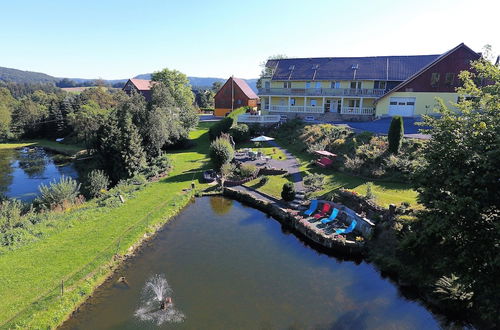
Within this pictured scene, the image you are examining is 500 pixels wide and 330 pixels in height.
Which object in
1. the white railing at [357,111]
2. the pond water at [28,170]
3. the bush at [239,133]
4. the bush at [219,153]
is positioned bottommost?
the pond water at [28,170]

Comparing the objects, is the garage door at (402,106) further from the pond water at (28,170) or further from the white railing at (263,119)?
the pond water at (28,170)

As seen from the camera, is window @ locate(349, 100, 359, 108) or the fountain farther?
window @ locate(349, 100, 359, 108)

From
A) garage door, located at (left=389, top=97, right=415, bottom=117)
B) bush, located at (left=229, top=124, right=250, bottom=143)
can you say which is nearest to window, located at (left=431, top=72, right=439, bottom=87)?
garage door, located at (left=389, top=97, right=415, bottom=117)

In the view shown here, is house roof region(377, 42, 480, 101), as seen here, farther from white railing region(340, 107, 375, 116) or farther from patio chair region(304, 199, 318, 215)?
patio chair region(304, 199, 318, 215)

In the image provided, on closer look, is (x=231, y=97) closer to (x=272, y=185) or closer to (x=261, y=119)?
(x=261, y=119)

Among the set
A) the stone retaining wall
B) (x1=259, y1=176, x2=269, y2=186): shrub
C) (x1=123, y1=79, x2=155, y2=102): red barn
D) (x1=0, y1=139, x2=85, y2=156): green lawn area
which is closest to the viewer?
the stone retaining wall

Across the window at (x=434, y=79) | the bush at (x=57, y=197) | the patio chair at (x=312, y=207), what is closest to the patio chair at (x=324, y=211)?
the patio chair at (x=312, y=207)

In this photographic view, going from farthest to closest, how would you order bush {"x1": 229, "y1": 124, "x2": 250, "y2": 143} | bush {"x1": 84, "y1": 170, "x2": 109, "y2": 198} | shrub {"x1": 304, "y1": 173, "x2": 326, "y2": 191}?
1. bush {"x1": 229, "y1": 124, "x2": 250, "y2": 143}
2. bush {"x1": 84, "y1": 170, "x2": 109, "y2": 198}
3. shrub {"x1": 304, "y1": 173, "x2": 326, "y2": 191}
